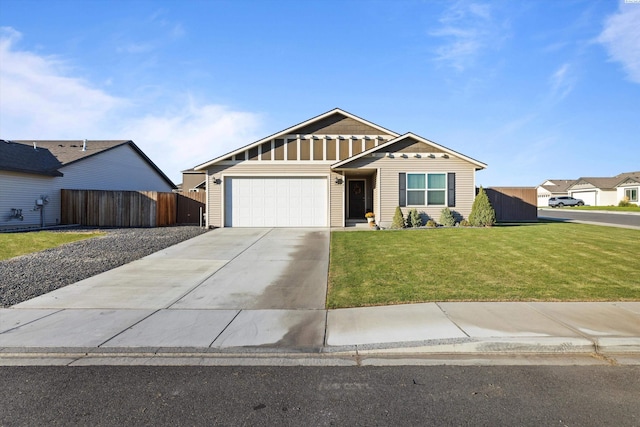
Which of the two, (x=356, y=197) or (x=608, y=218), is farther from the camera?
(x=608, y=218)

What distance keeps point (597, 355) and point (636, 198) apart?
60787 mm

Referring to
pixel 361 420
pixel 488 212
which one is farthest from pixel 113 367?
pixel 488 212

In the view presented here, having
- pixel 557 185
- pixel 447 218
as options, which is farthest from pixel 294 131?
pixel 557 185

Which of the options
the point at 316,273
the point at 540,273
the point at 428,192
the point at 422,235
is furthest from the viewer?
the point at 428,192

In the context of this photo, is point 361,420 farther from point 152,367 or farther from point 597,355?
point 597,355

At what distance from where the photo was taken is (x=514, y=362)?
441cm

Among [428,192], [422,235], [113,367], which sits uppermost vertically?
[428,192]

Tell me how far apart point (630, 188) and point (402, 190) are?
52.3 meters

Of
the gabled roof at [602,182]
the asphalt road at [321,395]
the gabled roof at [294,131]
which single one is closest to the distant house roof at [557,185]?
the gabled roof at [602,182]

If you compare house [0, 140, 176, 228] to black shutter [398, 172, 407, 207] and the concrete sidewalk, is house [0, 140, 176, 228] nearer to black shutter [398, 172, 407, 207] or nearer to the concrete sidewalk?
the concrete sidewalk

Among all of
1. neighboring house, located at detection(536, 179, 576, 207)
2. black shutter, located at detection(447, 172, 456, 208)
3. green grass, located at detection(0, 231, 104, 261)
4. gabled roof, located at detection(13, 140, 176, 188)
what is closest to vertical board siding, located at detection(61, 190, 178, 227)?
gabled roof, located at detection(13, 140, 176, 188)

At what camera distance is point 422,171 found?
17.5 meters

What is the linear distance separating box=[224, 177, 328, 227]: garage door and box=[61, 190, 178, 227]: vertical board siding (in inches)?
227

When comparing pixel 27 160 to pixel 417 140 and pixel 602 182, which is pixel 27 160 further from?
pixel 602 182
